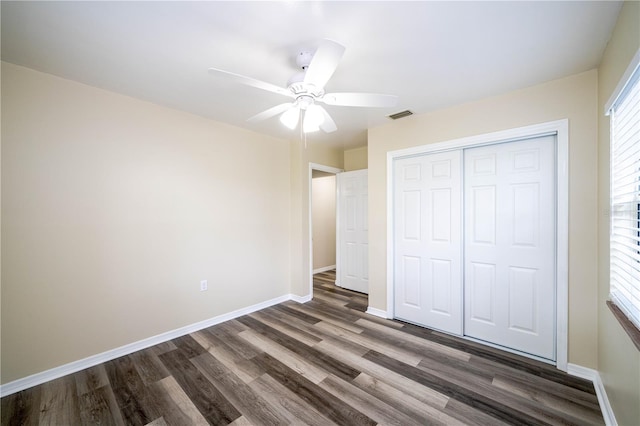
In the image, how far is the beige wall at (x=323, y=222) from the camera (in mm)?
5594

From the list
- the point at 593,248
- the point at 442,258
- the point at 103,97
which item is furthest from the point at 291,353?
the point at 103,97

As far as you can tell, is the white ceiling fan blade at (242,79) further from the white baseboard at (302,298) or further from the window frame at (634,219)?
the white baseboard at (302,298)

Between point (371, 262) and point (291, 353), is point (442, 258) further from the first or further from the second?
point (291, 353)

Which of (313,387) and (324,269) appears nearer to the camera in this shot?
(313,387)

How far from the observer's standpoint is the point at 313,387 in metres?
1.94

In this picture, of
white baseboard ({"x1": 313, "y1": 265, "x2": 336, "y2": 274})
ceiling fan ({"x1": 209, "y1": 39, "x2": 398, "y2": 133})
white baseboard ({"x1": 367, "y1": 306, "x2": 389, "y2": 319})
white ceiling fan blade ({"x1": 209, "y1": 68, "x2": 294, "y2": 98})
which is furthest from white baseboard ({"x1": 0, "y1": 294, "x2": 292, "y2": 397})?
white ceiling fan blade ({"x1": 209, "y1": 68, "x2": 294, "y2": 98})

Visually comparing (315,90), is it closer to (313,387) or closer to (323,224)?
(313,387)

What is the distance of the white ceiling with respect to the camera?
138 centimetres

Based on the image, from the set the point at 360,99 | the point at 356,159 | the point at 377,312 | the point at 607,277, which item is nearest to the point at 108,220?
the point at 360,99

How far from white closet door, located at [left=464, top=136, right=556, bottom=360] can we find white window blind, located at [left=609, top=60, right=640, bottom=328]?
1.97 ft

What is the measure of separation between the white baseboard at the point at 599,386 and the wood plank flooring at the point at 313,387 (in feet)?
0.15

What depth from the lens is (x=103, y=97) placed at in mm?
2271

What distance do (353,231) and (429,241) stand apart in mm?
1580

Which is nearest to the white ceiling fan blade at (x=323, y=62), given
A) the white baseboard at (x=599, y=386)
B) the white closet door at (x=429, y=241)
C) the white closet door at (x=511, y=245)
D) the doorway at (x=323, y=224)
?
the white closet door at (x=429, y=241)
